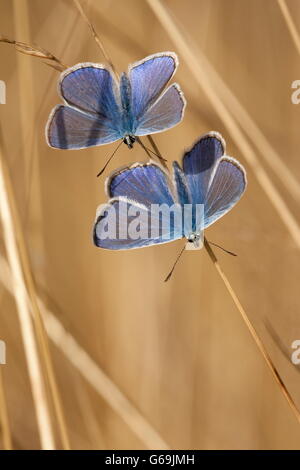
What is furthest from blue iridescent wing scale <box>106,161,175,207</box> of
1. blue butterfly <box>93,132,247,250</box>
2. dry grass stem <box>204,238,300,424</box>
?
dry grass stem <box>204,238,300,424</box>

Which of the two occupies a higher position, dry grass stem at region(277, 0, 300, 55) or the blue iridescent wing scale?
dry grass stem at region(277, 0, 300, 55)

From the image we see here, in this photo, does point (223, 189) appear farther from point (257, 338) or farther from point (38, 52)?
point (38, 52)

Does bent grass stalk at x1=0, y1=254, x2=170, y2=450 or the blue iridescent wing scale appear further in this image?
bent grass stalk at x1=0, y1=254, x2=170, y2=450

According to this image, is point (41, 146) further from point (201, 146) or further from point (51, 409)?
point (51, 409)

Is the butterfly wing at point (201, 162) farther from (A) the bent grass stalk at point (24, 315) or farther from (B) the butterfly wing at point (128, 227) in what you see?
(A) the bent grass stalk at point (24, 315)

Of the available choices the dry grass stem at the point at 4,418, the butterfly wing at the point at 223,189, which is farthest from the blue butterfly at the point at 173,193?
the dry grass stem at the point at 4,418

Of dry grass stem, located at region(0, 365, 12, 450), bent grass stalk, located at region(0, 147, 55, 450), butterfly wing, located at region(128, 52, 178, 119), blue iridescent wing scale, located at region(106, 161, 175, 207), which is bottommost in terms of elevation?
dry grass stem, located at region(0, 365, 12, 450)

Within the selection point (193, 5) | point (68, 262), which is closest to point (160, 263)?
point (68, 262)

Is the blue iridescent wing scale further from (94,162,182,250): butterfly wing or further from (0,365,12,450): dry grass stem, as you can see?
(0,365,12,450): dry grass stem
